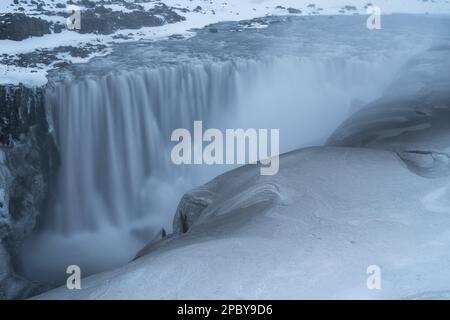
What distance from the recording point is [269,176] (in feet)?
21.6

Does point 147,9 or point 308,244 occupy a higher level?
point 147,9

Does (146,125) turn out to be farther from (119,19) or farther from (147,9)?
(147,9)

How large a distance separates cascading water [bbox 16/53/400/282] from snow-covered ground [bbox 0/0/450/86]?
180 cm

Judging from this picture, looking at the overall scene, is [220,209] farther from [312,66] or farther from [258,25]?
[258,25]

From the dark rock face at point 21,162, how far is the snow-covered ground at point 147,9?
70cm

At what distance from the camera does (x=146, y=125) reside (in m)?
12.2

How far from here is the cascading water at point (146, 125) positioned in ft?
34.9

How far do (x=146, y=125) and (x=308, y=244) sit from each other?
334 inches

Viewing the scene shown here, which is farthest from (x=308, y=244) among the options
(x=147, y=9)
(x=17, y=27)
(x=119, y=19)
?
(x=147, y=9)

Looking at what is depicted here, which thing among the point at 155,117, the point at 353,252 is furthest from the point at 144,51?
the point at 353,252

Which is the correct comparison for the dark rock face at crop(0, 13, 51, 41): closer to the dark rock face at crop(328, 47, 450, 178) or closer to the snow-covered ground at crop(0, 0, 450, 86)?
the snow-covered ground at crop(0, 0, 450, 86)

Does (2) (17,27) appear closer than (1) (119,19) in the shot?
Yes

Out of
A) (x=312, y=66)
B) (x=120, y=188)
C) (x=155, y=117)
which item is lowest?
(x=120, y=188)
